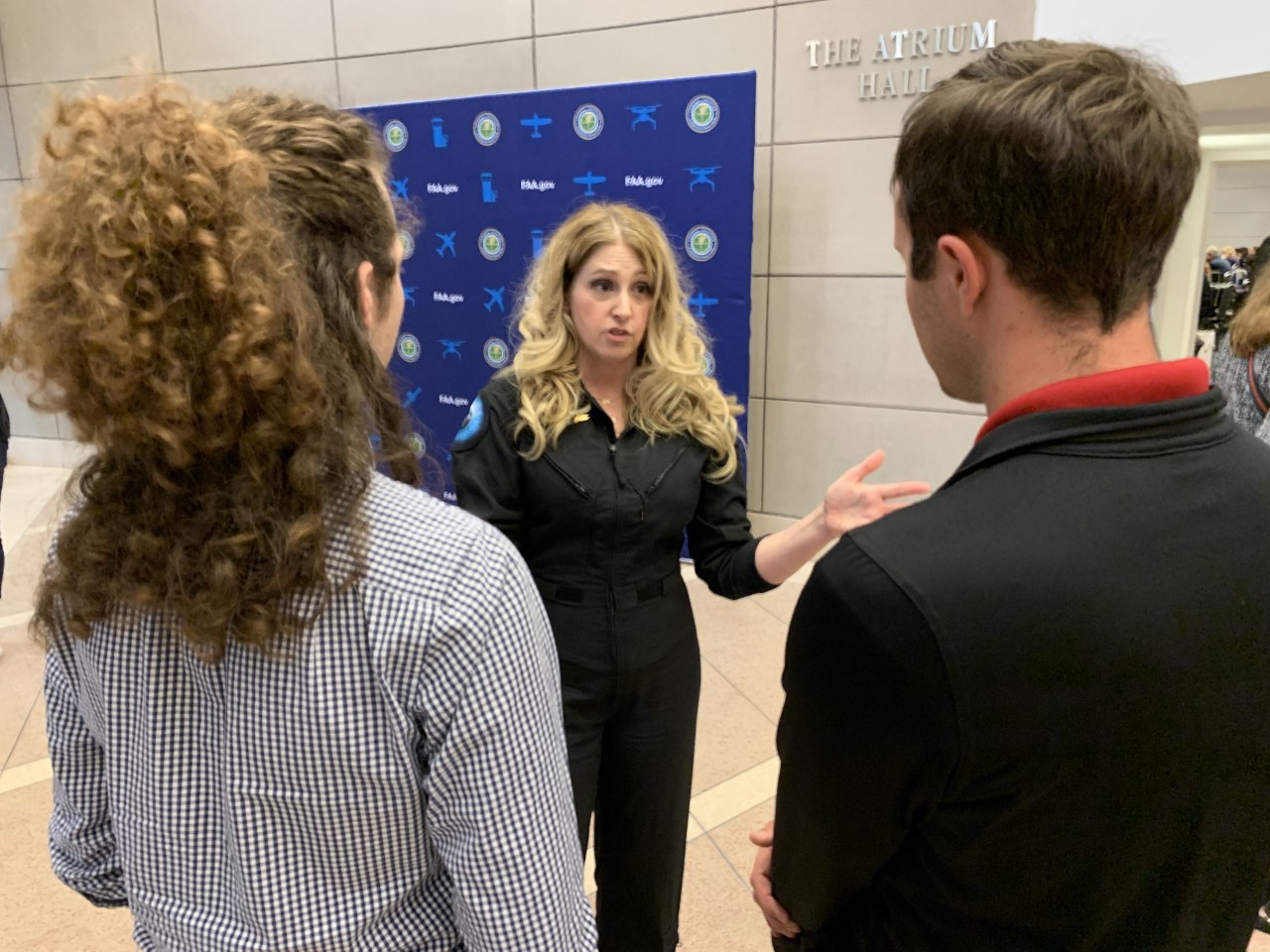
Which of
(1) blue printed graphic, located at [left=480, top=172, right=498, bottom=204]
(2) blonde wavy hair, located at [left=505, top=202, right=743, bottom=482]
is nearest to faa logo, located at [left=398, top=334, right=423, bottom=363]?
(1) blue printed graphic, located at [left=480, top=172, right=498, bottom=204]

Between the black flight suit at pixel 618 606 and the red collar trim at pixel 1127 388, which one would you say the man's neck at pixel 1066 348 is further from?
the black flight suit at pixel 618 606

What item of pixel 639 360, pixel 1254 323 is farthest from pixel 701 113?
pixel 1254 323

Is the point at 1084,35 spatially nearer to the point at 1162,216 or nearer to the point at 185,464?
the point at 1162,216

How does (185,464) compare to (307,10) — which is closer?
(185,464)

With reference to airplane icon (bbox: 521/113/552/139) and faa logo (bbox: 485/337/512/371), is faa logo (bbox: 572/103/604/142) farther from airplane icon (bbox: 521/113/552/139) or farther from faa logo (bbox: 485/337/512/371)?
faa logo (bbox: 485/337/512/371)

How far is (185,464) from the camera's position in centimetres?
74

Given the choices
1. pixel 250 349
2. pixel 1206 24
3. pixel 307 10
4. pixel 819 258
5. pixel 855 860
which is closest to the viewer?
pixel 250 349

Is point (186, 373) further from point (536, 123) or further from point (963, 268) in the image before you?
point (536, 123)

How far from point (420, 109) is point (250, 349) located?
15.2 feet

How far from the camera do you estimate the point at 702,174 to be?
4.06 meters

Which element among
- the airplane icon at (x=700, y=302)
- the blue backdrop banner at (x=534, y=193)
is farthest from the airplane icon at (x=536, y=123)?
the airplane icon at (x=700, y=302)

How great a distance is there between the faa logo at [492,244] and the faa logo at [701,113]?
49.9 inches

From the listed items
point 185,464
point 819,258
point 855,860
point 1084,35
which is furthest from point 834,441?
point 185,464

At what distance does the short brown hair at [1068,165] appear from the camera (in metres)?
0.74
